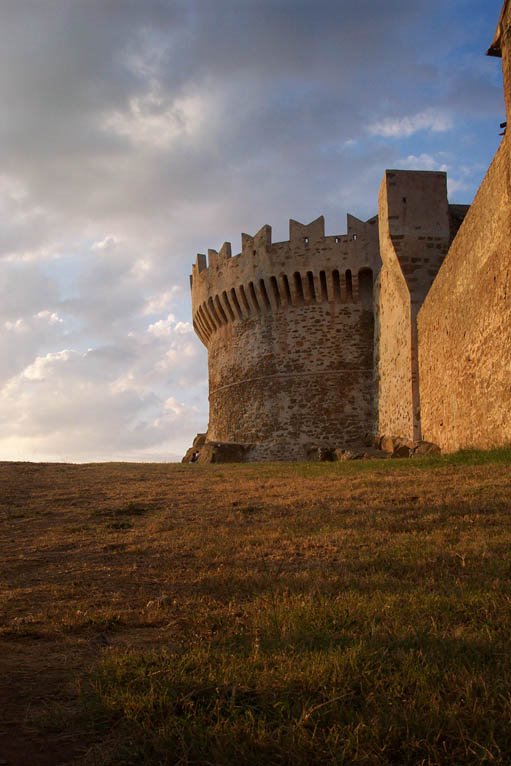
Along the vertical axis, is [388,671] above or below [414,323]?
below

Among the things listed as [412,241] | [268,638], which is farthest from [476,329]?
[268,638]

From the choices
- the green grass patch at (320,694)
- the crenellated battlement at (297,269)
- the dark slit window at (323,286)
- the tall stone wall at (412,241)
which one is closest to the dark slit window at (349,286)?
the crenellated battlement at (297,269)

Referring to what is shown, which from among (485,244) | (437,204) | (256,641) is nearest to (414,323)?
(437,204)

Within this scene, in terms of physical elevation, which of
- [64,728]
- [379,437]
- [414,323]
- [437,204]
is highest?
[437,204]

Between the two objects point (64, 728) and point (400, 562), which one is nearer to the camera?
point (64, 728)

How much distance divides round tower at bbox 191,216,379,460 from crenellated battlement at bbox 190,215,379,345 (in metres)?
0.04

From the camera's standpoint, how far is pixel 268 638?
11.3ft

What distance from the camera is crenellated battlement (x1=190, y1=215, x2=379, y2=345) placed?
2461 centimetres

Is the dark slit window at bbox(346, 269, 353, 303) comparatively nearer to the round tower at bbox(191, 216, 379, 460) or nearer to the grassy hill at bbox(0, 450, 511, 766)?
Answer: the round tower at bbox(191, 216, 379, 460)

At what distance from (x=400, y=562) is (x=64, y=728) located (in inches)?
121

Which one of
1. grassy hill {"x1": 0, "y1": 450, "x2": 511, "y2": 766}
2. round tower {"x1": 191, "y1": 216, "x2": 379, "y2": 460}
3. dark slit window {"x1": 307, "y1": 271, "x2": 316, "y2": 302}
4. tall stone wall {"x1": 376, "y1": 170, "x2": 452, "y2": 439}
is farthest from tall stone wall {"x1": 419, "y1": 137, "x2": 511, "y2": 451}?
dark slit window {"x1": 307, "y1": 271, "x2": 316, "y2": 302}

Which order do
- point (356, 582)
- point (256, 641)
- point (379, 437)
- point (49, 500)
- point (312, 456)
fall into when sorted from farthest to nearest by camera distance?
point (312, 456), point (379, 437), point (49, 500), point (356, 582), point (256, 641)

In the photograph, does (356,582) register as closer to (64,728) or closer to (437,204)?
(64,728)

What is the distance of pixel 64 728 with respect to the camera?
2.62 meters
